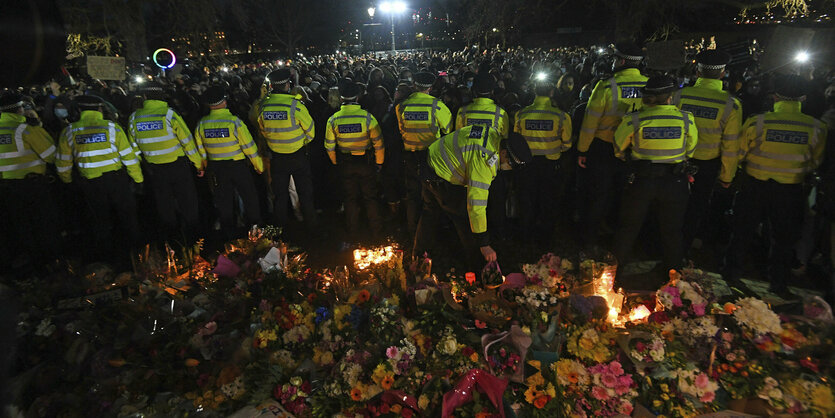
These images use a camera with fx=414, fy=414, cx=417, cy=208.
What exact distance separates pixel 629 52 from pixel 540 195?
2047 mm

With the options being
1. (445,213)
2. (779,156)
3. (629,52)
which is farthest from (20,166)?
(779,156)

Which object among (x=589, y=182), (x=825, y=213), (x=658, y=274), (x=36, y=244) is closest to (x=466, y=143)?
(x=589, y=182)

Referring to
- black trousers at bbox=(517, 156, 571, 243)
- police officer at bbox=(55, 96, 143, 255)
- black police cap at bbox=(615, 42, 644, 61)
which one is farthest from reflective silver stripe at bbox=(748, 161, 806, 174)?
police officer at bbox=(55, 96, 143, 255)

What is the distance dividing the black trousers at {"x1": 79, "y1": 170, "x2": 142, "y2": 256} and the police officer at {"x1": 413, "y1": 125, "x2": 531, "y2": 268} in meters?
4.12

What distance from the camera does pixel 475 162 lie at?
3615mm

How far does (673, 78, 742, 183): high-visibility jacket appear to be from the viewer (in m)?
4.39

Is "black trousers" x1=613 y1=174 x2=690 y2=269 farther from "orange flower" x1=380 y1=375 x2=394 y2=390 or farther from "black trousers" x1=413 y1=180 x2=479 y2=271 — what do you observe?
"orange flower" x1=380 y1=375 x2=394 y2=390

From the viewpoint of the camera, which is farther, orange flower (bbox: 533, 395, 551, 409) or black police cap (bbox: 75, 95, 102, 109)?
black police cap (bbox: 75, 95, 102, 109)

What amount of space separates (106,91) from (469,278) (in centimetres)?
1118

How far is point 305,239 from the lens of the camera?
624 cm

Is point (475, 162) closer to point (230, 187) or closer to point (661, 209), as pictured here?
point (661, 209)

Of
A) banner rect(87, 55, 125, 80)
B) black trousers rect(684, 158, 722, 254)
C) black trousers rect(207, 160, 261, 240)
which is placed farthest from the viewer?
banner rect(87, 55, 125, 80)

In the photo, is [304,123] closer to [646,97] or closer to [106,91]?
[646,97]

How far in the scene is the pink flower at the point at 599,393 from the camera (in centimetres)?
243
